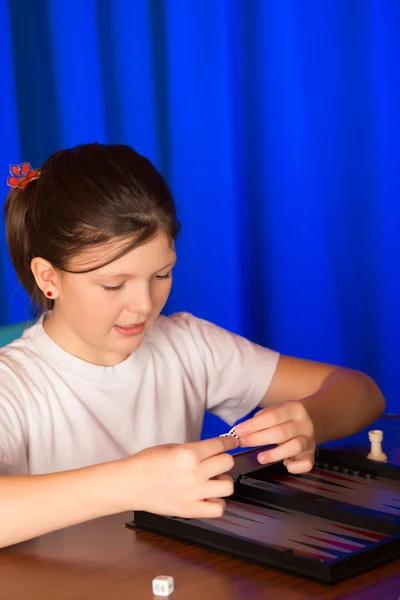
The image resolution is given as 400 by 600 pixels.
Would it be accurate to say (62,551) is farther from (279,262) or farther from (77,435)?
(279,262)

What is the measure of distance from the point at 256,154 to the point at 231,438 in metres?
1.91

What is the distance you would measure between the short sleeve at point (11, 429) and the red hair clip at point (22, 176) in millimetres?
344

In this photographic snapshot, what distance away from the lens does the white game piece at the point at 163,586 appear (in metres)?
1.10

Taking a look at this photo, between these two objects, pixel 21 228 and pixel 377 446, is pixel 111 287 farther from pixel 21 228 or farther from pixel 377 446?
pixel 377 446

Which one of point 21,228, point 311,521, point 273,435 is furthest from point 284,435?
point 21,228

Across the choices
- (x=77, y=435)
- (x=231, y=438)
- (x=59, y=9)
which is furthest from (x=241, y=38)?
(x=231, y=438)

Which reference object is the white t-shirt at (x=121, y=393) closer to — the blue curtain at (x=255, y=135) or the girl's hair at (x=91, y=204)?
the girl's hair at (x=91, y=204)

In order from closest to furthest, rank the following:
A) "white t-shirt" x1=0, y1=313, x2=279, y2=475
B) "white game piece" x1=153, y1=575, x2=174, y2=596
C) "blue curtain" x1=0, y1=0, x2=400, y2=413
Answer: "white game piece" x1=153, y1=575, x2=174, y2=596
"white t-shirt" x1=0, y1=313, x2=279, y2=475
"blue curtain" x1=0, y1=0, x2=400, y2=413

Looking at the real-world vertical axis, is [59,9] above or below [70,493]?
above

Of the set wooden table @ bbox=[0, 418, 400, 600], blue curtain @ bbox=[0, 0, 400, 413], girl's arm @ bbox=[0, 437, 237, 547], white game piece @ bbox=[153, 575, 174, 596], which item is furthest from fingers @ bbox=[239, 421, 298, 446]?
blue curtain @ bbox=[0, 0, 400, 413]

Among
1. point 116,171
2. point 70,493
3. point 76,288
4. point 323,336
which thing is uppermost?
point 116,171

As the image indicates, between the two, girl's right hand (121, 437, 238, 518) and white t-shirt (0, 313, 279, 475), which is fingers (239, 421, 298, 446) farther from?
white t-shirt (0, 313, 279, 475)

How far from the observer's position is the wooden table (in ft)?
3.64

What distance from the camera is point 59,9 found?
296 centimetres
